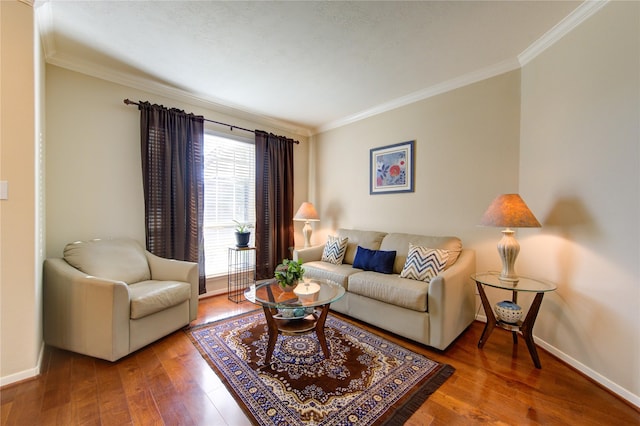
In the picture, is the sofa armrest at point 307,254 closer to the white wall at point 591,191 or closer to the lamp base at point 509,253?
the lamp base at point 509,253

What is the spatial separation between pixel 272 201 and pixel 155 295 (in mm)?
2185

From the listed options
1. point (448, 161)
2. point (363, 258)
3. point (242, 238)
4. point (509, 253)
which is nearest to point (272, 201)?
point (242, 238)

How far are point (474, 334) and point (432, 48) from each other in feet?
8.85

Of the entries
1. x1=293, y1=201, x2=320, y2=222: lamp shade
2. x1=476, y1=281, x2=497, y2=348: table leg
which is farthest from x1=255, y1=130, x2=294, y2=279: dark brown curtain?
x1=476, y1=281, x2=497, y2=348: table leg

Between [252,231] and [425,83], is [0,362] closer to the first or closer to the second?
[252,231]

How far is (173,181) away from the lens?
305cm

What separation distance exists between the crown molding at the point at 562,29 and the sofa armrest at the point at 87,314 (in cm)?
395

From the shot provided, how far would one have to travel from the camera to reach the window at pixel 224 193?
353 cm

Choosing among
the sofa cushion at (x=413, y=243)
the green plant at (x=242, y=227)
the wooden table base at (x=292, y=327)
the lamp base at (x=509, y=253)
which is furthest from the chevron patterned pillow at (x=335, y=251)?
the lamp base at (x=509, y=253)

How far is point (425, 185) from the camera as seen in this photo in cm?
321

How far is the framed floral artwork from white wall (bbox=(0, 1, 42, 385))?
3.37m

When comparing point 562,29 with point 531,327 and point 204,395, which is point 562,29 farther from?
point 204,395

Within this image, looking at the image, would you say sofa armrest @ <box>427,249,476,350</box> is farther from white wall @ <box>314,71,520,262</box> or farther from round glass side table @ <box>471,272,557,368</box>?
white wall @ <box>314,71,520,262</box>

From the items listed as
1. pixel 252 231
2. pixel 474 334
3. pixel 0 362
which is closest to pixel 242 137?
pixel 252 231
